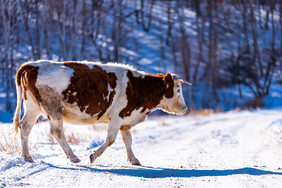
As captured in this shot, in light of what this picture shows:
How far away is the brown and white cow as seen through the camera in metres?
7.69

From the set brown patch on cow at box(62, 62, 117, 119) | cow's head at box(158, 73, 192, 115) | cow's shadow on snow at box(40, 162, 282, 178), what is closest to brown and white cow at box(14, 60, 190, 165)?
brown patch on cow at box(62, 62, 117, 119)

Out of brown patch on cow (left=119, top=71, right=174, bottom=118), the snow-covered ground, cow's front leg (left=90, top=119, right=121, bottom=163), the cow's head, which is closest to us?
the snow-covered ground

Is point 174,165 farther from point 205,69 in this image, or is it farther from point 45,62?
point 205,69

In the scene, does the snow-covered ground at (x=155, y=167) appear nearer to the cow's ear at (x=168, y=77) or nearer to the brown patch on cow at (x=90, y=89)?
the brown patch on cow at (x=90, y=89)

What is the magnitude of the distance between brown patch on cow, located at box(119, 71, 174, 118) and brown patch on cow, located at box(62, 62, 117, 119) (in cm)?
40

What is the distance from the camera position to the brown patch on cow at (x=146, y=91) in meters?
8.50

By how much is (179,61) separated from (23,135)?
4117 centimetres

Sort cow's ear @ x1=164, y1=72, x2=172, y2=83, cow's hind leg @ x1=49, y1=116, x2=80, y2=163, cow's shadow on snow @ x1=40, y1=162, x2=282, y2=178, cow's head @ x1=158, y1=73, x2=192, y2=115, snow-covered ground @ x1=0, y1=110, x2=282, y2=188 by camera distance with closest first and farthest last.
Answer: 1. snow-covered ground @ x1=0, y1=110, x2=282, y2=188
2. cow's shadow on snow @ x1=40, y1=162, x2=282, y2=178
3. cow's hind leg @ x1=49, y1=116, x2=80, y2=163
4. cow's ear @ x1=164, y1=72, x2=172, y2=83
5. cow's head @ x1=158, y1=73, x2=192, y2=115

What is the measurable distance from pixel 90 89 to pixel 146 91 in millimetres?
1373

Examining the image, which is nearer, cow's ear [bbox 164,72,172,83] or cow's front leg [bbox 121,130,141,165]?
cow's front leg [bbox 121,130,141,165]

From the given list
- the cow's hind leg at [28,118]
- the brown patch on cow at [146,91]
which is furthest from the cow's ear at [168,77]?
the cow's hind leg at [28,118]

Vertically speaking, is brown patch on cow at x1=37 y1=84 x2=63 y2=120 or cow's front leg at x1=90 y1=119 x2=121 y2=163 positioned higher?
brown patch on cow at x1=37 y1=84 x2=63 y2=120

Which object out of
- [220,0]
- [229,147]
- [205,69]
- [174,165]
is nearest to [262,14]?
[220,0]

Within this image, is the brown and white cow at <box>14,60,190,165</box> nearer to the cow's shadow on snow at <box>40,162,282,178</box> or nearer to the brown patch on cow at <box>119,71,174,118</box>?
the brown patch on cow at <box>119,71,174,118</box>
